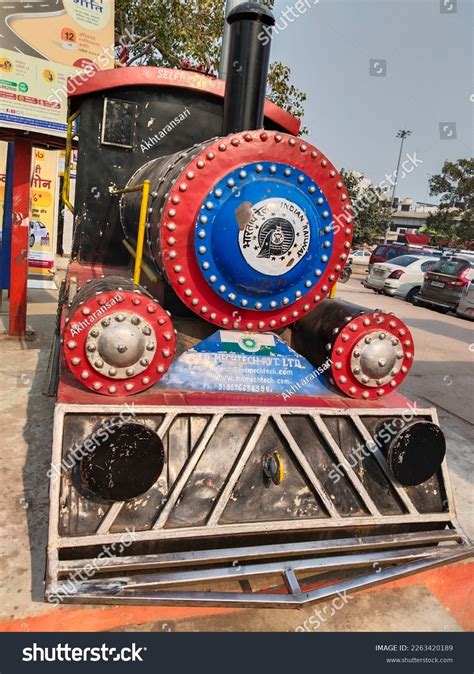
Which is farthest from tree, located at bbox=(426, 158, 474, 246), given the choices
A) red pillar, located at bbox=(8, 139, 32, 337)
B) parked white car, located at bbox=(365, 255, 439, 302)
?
red pillar, located at bbox=(8, 139, 32, 337)

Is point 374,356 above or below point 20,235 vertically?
below

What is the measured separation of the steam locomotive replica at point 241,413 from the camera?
6.87ft

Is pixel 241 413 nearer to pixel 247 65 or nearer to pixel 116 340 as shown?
pixel 116 340

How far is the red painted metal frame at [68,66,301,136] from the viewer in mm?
3639

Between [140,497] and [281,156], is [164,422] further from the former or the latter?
[281,156]

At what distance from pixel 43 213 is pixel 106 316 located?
9482 millimetres

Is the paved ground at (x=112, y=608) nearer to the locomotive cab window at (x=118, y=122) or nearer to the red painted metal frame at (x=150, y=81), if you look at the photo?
the locomotive cab window at (x=118, y=122)

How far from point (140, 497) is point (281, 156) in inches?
72.5

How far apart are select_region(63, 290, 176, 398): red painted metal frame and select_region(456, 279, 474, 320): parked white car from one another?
42.4 ft

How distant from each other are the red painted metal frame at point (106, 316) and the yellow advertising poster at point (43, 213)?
29.6 feet

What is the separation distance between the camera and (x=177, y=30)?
486 inches

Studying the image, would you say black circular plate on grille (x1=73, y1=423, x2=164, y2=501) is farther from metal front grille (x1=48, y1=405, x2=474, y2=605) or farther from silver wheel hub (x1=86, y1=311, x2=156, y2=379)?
silver wheel hub (x1=86, y1=311, x2=156, y2=379)
